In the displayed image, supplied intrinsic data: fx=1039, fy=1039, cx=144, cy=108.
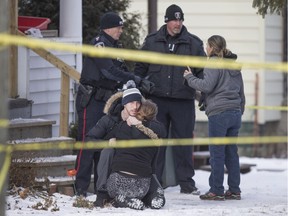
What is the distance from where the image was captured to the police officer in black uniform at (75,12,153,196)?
9859 mm

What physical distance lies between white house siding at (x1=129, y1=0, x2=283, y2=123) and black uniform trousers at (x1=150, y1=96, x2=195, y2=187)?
7889 millimetres

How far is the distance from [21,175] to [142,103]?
4.29ft

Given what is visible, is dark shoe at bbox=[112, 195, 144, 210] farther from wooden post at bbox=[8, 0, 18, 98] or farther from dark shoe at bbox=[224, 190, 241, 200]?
wooden post at bbox=[8, 0, 18, 98]

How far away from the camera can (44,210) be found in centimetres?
874

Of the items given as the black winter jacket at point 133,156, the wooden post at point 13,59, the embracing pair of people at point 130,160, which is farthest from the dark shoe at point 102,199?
the wooden post at point 13,59

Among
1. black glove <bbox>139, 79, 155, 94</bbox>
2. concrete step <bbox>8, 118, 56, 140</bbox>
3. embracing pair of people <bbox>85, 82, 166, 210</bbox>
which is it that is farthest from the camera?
concrete step <bbox>8, 118, 56, 140</bbox>

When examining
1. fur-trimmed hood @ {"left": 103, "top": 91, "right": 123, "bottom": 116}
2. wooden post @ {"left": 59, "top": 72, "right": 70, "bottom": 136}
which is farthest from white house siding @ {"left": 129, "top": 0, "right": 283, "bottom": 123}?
fur-trimmed hood @ {"left": 103, "top": 91, "right": 123, "bottom": 116}

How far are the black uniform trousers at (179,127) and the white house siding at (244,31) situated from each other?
7889mm

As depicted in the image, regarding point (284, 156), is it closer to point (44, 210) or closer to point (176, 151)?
point (176, 151)

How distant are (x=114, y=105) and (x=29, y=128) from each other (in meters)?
1.62

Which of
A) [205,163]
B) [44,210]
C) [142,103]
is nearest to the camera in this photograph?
[44,210]

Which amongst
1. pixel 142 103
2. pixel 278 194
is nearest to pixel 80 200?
pixel 142 103

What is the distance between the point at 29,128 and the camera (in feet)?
35.7

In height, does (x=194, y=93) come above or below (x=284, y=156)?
above
